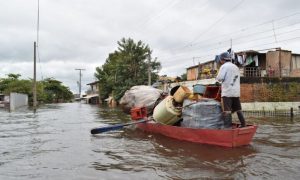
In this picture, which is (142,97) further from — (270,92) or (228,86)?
(270,92)

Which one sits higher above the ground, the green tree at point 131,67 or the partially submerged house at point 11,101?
the green tree at point 131,67

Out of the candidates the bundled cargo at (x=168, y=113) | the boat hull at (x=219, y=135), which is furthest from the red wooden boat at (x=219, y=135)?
the bundled cargo at (x=168, y=113)

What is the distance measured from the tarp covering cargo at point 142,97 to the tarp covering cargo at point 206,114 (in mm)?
3576

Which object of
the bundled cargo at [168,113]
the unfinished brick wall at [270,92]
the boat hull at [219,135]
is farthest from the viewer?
the unfinished brick wall at [270,92]

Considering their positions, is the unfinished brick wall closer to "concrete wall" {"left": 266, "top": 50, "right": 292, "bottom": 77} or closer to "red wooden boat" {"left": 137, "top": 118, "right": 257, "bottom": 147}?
"concrete wall" {"left": 266, "top": 50, "right": 292, "bottom": 77}

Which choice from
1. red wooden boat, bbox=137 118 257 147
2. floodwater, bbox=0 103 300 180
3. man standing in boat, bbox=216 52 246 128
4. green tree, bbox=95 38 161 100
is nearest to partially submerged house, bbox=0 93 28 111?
green tree, bbox=95 38 161 100

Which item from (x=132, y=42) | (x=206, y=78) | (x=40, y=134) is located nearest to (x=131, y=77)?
(x=132, y=42)

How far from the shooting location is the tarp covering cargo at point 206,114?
8609 mm

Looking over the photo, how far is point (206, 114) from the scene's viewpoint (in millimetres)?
8703

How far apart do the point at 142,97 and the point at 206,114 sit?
4.50 m

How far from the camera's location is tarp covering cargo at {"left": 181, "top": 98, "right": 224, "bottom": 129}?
861 centimetres

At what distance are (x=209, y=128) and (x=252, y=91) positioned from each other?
15.9 metres

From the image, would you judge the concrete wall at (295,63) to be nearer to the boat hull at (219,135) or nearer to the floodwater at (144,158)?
the floodwater at (144,158)

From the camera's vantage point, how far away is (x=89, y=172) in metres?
6.15
